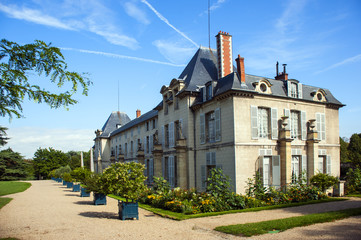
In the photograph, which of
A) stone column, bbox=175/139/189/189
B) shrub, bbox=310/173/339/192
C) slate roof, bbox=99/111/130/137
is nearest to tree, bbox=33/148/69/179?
slate roof, bbox=99/111/130/137

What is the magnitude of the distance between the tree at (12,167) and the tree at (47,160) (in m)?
7.57

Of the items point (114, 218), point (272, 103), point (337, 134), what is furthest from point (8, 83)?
point (337, 134)

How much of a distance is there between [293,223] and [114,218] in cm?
635

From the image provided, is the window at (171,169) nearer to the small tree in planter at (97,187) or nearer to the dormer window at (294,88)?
the small tree in planter at (97,187)

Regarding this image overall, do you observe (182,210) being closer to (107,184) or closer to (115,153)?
(107,184)

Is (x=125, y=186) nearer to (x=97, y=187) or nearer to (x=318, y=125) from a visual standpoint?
(x=97, y=187)

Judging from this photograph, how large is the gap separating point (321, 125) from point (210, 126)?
6.99 m

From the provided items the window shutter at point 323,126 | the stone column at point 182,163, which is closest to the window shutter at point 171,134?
the stone column at point 182,163

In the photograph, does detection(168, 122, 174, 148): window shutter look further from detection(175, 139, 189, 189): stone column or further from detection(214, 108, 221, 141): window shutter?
detection(214, 108, 221, 141): window shutter

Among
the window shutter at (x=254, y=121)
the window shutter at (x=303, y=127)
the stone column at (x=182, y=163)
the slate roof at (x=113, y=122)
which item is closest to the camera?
the window shutter at (x=254, y=121)

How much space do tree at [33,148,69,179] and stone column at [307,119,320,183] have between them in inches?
1866

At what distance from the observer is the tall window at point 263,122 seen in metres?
15.8

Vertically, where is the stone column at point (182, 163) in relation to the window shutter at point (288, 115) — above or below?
below

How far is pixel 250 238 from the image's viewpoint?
24.1ft
